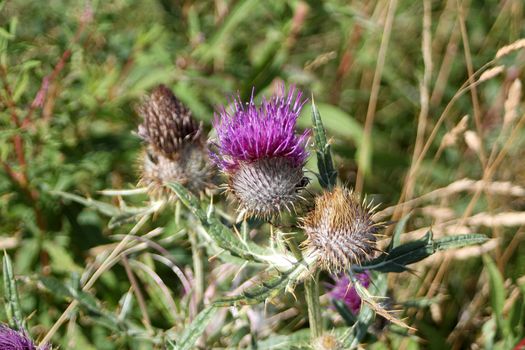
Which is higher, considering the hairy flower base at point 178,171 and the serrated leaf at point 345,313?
the hairy flower base at point 178,171

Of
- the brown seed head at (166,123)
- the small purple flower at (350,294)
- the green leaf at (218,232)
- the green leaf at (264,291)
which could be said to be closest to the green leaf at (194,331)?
the green leaf at (264,291)

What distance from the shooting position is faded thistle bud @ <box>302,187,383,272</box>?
Answer: 2037 mm

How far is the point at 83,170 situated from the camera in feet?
10.7

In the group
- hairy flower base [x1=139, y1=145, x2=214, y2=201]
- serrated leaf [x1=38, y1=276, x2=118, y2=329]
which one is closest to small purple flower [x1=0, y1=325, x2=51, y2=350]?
serrated leaf [x1=38, y1=276, x2=118, y2=329]

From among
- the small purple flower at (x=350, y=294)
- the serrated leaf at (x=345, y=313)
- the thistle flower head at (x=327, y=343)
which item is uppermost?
the thistle flower head at (x=327, y=343)

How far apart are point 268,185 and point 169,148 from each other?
73cm

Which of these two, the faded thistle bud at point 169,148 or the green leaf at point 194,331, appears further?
the faded thistle bud at point 169,148

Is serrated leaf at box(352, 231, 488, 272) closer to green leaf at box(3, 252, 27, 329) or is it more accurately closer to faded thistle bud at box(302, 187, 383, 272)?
faded thistle bud at box(302, 187, 383, 272)

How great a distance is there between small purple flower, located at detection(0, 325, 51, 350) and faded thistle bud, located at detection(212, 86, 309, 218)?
0.90 meters

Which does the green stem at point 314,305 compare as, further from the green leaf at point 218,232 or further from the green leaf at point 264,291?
the green leaf at point 218,232

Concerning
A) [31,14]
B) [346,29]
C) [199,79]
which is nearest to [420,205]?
[346,29]

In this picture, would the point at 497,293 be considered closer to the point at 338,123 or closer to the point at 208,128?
the point at 338,123

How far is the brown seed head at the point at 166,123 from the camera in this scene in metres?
2.68

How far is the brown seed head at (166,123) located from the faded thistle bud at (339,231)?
88 cm
